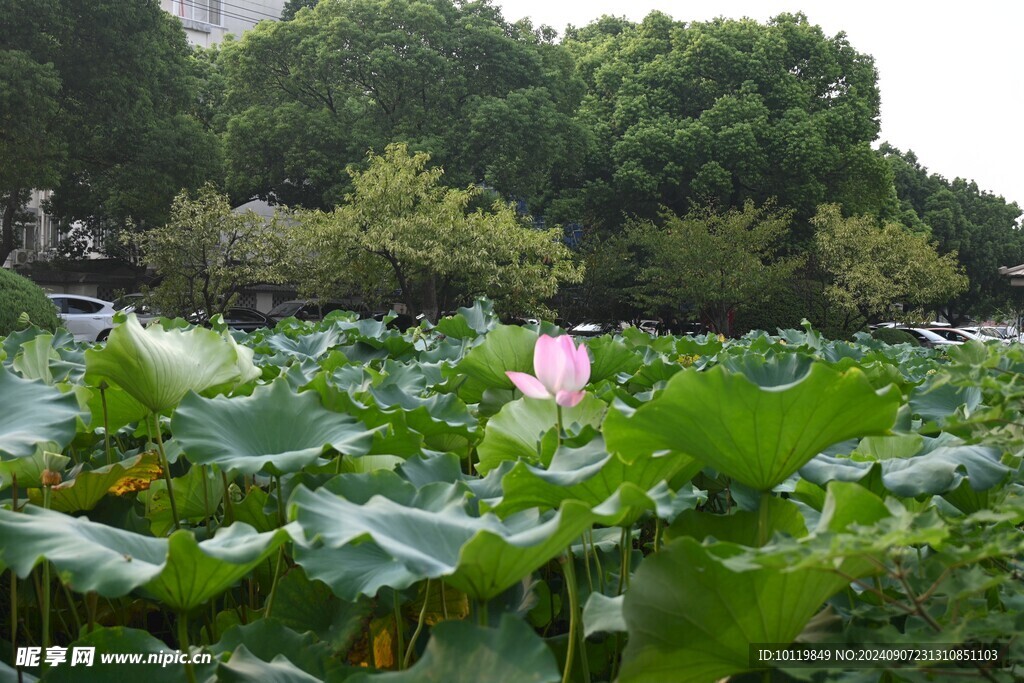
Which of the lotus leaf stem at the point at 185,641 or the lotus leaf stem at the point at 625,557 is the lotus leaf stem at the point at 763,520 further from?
the lotus leaf stem at the point at 185,641

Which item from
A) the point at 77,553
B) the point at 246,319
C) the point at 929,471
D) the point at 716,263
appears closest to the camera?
the point at 77,553

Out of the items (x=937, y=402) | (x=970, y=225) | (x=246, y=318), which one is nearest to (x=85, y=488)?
(x=937, y=402)

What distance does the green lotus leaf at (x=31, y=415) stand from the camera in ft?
3.86

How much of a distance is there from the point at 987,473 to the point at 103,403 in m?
1.35

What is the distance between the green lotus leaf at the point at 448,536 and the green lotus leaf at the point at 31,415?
1.63ft

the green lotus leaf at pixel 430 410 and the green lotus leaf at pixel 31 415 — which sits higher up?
the green lotus leaf at pixel 31 415

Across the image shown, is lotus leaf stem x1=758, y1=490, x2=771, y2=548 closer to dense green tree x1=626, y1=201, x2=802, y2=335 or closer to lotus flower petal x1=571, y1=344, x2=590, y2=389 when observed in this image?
lotus flower petal x1=571, y1=344, x2=590, y2=389

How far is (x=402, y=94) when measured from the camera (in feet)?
80.5

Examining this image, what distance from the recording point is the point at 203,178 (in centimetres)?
2406

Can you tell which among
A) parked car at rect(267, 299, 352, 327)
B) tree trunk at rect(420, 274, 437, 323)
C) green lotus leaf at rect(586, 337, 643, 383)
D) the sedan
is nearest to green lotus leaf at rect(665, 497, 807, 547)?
green lotus leaf at rect(586, 337, 643, 383)

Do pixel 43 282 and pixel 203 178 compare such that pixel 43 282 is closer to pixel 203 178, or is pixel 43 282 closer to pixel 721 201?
pixel 203 178

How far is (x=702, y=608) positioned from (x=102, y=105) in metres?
23.9

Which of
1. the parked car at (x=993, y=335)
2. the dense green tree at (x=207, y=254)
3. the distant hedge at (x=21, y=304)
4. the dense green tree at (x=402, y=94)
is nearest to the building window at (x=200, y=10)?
the dense green tree at (x=402, y=94)

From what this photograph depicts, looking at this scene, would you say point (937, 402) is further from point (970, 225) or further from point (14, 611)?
point (970, 225)
